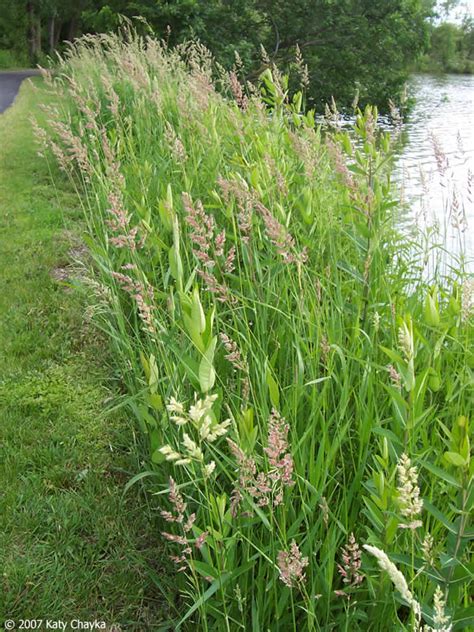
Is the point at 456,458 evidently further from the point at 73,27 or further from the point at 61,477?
the point at 73,27

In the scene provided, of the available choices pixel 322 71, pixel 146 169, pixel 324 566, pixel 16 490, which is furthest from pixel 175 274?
pixel 322 71

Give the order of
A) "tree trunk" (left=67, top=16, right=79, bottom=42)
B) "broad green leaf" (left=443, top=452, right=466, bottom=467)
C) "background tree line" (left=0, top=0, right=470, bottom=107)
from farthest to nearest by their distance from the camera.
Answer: "tree trunk" (left=67, top=16, right=79, bottom=42) < "background tree line" (left=0, top=0, right=470, bottom=107) < "broad green leaf" (left=443, top=452, right=466, bottom=467)

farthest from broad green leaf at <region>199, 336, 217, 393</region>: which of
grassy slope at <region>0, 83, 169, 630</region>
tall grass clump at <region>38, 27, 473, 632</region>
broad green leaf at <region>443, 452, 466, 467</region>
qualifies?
grassy slope at <region>0, 83, 169, 630</region>

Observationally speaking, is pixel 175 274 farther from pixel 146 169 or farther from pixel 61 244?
pixel 61 244

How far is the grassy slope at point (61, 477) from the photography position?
75.4 inches

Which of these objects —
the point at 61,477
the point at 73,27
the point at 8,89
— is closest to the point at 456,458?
the point at 61,477

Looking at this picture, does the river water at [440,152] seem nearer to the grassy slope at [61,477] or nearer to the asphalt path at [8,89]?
the grassy slope at [61,477]

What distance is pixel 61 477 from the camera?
2.43 meters

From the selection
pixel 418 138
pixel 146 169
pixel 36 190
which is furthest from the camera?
pixel 418 138

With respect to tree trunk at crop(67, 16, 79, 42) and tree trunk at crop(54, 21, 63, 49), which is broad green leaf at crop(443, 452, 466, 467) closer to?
tree trunk at crop(67, 16, 79, 42)

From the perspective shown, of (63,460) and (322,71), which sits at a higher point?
(322,71)

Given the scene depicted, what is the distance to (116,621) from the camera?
185 centimetres

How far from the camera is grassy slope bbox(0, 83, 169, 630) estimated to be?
1.92 m

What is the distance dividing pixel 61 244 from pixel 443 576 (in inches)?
167
